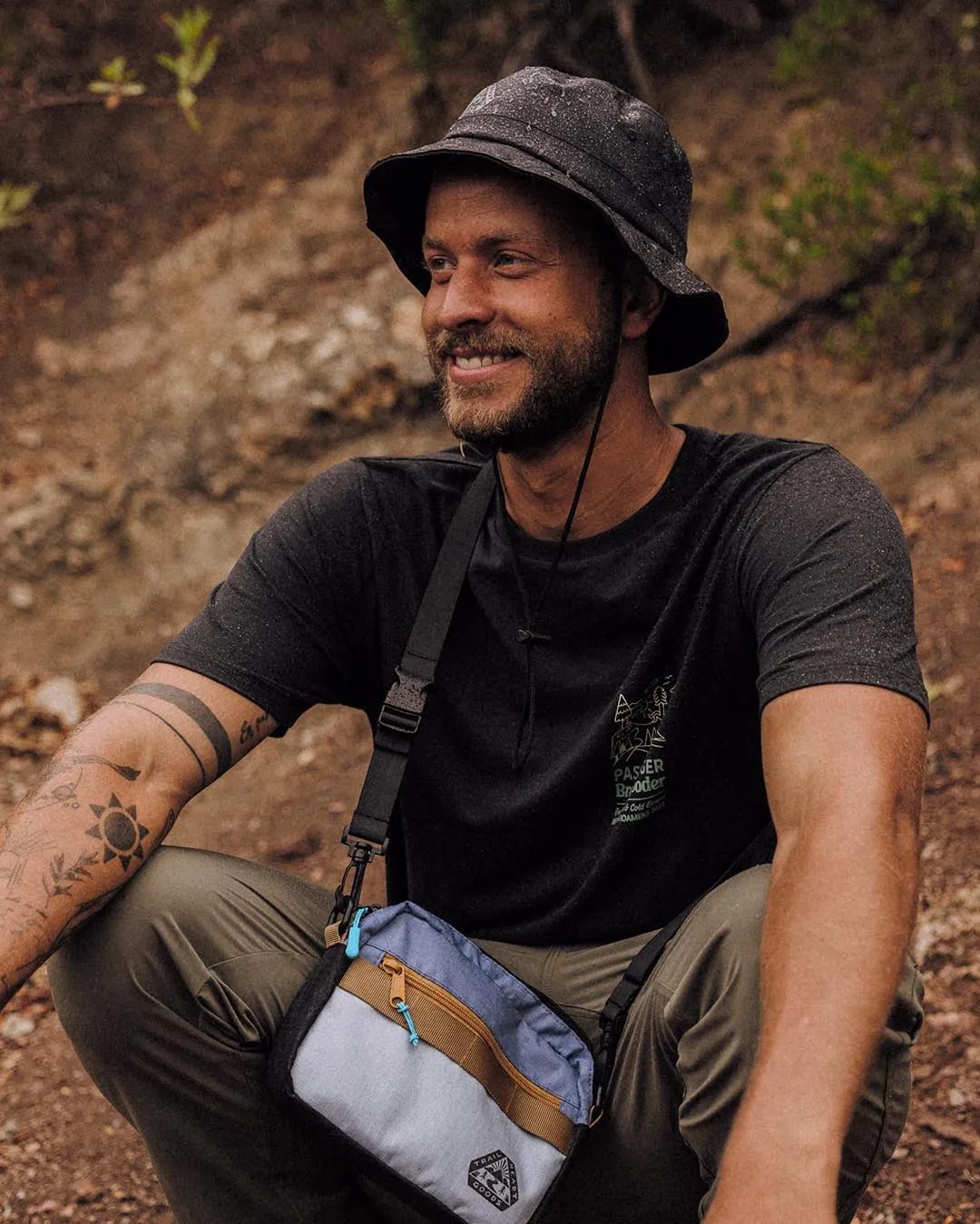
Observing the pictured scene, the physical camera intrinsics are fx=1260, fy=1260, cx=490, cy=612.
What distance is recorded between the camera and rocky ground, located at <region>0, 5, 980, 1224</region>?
460 cm

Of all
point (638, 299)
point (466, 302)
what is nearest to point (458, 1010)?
point (466, 302)

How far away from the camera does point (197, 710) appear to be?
7.95 ft

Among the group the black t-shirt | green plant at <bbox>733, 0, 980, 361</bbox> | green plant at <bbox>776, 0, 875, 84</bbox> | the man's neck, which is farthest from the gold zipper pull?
green plant at <bbox>776, 0, 875, 84</bbox>

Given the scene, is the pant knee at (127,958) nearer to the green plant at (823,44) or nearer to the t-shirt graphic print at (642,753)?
the t-shirt graphic print at (642,753)

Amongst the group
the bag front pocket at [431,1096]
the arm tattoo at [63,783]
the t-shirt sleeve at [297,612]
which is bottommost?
the bag front pocket at [431,1096]

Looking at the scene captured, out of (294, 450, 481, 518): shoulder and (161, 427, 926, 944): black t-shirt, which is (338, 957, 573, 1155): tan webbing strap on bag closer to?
(161, 427, 926, 944): black t-shirt

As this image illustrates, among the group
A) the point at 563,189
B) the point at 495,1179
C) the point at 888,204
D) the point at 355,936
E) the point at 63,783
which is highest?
the point at 888,204

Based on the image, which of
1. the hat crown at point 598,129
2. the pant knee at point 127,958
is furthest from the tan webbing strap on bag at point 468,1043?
the hat crown at point 598,129

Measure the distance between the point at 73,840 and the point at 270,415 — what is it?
383 centimetres

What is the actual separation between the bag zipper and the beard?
1.03 meters

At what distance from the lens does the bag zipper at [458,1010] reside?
84.9 inches

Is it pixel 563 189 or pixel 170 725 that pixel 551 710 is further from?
pixel 563 189

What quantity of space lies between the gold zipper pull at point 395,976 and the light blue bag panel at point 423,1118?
0.12 feet

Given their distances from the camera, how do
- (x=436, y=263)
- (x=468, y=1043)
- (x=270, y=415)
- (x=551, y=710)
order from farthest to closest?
1. (x=270, y=415)
2. (x=436, y=263)
3. (x=551, y=710)
4. (x=468, y=1043)
